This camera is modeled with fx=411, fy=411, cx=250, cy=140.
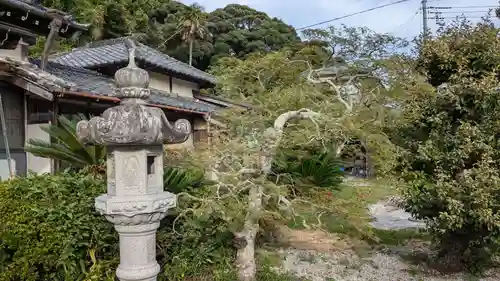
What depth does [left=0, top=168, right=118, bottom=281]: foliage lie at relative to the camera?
5.11 meters

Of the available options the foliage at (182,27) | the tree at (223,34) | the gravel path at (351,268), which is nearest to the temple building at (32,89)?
the gravel path at (351,268)

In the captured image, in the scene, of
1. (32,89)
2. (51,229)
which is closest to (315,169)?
(51,229)

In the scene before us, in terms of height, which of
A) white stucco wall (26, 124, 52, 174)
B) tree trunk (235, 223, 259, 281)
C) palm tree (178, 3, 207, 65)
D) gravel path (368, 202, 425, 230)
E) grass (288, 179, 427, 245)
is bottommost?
gravel path (368, 202, 425, 230)

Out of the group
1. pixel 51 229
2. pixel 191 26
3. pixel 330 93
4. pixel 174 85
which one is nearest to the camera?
pixel 51 229

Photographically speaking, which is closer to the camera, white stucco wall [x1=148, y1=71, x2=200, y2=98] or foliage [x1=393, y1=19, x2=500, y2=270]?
foliage [x1=393, y1=19, x2=500, y2=270]

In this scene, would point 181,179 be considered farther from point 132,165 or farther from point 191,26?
point 191,26

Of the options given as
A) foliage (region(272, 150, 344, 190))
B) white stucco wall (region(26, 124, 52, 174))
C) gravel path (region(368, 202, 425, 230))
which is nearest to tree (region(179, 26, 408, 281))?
foliage (region(272, 150, 344, 190))

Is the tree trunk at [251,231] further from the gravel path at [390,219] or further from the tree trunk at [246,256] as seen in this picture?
the gravel path at [390,219]

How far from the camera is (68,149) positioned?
5.90m

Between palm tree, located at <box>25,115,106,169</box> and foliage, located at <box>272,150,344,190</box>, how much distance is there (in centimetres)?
320

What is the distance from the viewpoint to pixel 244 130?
6.81m

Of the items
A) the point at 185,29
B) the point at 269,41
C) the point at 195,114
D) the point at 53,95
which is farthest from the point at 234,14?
the point at 53,95

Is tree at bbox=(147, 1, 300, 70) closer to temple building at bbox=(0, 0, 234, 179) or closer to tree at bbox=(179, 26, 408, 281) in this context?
tree at bbox=(179, 26, 408, 281)

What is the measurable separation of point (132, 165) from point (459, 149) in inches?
178
